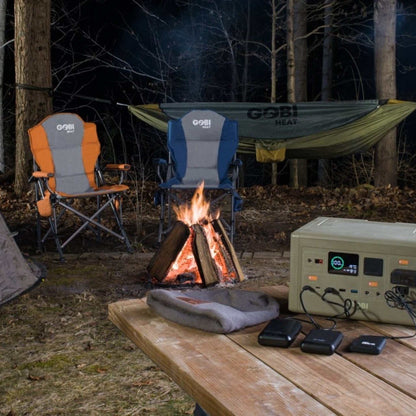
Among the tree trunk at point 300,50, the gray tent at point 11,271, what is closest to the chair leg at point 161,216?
the gray tent at point 11,271

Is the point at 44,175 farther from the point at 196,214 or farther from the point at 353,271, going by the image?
the point at 353,271

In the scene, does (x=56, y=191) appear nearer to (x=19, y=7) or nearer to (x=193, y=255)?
(x=193, y=255)

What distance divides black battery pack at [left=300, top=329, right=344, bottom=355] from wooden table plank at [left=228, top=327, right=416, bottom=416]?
0.04ft

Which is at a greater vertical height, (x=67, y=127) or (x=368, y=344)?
(x=67, y=127)

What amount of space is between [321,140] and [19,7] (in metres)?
3.07

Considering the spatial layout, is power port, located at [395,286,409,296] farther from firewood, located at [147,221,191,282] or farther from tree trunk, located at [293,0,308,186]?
tree trunk, located at [293,0,308,186]

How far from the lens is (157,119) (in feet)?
19.6

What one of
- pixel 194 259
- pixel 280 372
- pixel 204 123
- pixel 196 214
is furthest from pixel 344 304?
pixel 204 123

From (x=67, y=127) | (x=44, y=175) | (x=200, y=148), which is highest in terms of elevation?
(x=67, y=127)

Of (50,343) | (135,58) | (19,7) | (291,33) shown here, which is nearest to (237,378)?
(50,343)

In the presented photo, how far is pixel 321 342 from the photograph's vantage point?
1.18 metres

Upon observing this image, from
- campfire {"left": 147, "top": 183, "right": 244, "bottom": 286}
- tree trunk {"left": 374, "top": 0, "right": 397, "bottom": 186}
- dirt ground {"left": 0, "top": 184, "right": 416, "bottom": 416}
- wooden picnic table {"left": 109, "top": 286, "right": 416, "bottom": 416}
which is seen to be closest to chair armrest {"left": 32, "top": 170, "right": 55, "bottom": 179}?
dirt ground {"left": 0, "top": 184, "right": 416, "bottom": 416}

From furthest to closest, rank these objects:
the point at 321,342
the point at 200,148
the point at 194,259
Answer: the point at 200,148
the point at 194,259
the point at 321,342

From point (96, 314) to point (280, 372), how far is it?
1867 mm
